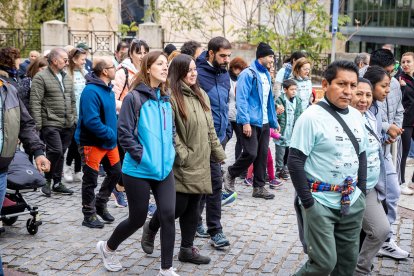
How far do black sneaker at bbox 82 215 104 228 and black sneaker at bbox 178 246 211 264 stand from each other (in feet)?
4.93

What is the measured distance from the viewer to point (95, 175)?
712cm

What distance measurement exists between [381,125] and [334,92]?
5.08 feet

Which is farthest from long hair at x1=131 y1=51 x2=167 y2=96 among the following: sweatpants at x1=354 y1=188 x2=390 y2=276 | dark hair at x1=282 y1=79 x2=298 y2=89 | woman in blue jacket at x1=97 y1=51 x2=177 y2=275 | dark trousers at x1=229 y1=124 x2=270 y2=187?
dark hair at x1=282 y1=79 x2=298 y2=89

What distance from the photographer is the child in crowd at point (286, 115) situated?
31.9ft

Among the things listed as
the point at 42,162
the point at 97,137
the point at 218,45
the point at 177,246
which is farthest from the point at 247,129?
the point at 42,162

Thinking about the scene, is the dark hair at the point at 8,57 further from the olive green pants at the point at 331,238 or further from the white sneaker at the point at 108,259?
the olive green pants at the point at 331,238

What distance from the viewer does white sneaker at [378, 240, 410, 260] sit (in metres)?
6.11

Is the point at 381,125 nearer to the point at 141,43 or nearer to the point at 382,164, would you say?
the point at 382,164

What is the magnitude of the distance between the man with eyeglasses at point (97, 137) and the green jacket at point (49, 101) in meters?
1.37

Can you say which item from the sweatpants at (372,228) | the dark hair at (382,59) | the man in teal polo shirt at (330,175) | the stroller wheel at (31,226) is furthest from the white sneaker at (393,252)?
the stroller wheel at (31,226)

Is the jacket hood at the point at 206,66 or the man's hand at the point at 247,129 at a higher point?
the jacket hood at the point at 206,66

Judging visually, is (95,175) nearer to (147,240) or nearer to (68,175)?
(147,240)

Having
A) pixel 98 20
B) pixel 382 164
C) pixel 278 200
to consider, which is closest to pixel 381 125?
pixel 382 164

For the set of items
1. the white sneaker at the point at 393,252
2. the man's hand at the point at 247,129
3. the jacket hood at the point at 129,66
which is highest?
→ the jacket hood at the point at 129,66
